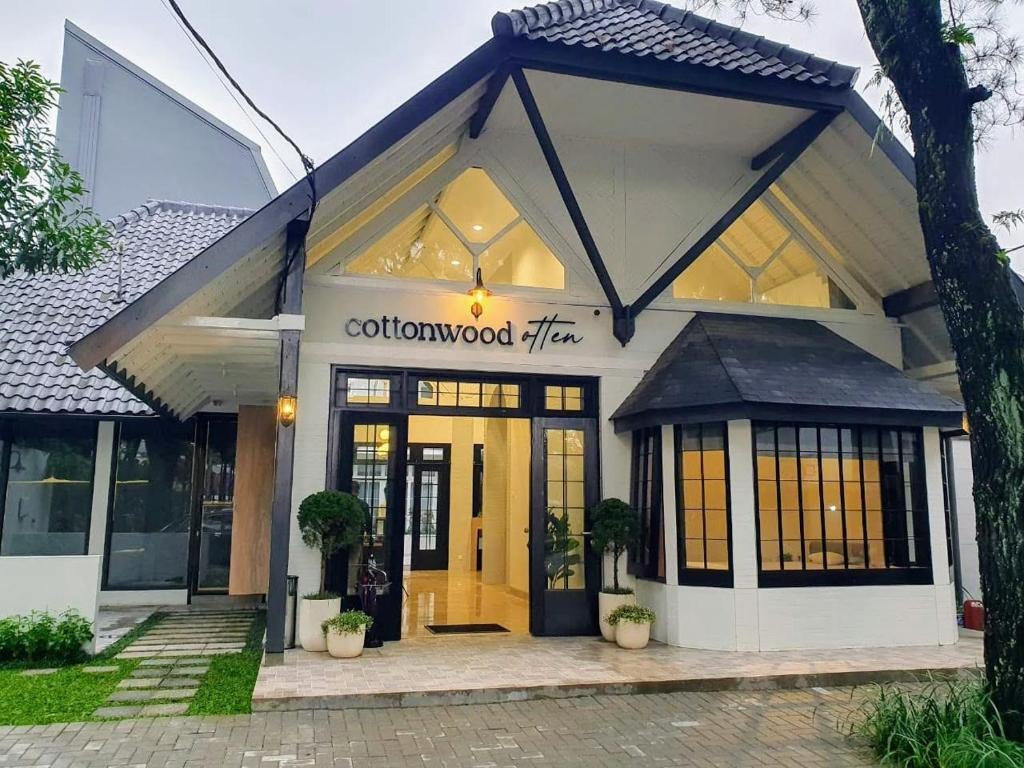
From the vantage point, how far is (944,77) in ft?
14.8

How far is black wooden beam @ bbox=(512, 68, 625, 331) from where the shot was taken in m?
6.75

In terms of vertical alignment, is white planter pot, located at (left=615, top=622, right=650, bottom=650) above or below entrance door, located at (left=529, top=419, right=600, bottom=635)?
below

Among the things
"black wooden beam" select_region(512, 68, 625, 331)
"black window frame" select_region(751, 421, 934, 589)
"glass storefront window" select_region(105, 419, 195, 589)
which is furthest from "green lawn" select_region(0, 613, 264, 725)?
"black wooden beam" select_region(512, 68, 625, 331)

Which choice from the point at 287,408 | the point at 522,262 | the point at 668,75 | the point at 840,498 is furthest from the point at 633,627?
the point at 668,75

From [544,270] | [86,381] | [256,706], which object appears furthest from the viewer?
[86,381]

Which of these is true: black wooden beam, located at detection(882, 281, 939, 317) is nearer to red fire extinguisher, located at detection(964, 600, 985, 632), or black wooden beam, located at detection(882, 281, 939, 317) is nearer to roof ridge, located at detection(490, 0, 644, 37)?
red fire extinguisher, located at detection(964, 600, 985, 632)

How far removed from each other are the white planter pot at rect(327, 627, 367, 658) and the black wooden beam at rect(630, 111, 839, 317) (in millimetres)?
4287

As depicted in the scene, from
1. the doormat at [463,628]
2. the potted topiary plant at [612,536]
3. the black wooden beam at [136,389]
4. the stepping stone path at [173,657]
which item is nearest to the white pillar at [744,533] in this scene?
the potted topiary plant at [612,536]

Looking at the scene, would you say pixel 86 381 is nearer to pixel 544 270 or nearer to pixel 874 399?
pixel 544 270

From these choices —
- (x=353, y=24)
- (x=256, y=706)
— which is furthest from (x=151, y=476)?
(x=353, y=24)

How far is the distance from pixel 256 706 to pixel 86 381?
5775mm

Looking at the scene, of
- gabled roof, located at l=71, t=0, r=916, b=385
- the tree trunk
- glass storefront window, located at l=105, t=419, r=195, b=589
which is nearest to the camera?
the tree trunk

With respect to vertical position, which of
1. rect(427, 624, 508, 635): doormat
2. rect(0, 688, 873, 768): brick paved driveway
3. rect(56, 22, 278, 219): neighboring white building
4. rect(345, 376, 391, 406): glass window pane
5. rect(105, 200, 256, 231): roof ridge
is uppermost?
rect(56, 22, 278, 219): neighboring white building

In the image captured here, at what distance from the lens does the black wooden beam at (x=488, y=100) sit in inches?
262
